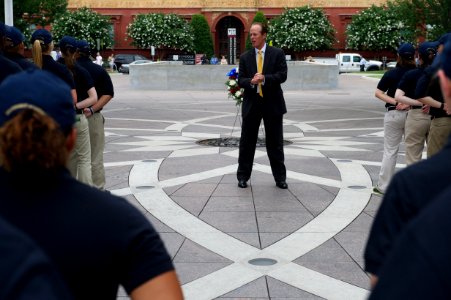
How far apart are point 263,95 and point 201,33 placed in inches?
1884

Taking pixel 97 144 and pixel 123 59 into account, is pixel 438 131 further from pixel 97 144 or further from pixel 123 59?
pixel 123 59

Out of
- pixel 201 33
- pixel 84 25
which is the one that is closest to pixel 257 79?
pixel 201 33

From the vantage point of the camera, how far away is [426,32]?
2002 cm

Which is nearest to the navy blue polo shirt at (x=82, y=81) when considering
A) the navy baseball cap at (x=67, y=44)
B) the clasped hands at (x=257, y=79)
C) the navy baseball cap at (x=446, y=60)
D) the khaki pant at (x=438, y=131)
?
the navy baseball cap at (x=67, y=44)

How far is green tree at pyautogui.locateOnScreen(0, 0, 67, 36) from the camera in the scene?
28.3 m

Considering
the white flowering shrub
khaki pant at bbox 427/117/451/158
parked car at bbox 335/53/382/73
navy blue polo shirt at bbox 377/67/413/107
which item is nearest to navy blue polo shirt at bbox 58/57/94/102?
navy blue polo shirt at bbox 377/67/413/107

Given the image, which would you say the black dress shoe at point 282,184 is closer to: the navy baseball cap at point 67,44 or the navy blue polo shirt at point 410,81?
the navy blue polo shirt at point 410,81

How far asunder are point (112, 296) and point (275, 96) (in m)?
6.68

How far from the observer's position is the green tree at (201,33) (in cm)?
5553

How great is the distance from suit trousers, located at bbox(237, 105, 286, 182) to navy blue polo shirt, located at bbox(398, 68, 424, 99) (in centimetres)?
160

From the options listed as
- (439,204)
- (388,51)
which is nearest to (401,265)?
(439,204)

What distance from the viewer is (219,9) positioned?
57.0 metres

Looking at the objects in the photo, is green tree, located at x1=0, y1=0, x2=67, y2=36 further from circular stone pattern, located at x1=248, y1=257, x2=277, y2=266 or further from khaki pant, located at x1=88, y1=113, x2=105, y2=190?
circular stone pattern, located at x1=248, y1=257, x2=277, y2=266

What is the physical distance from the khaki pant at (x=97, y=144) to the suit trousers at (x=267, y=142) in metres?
1.86
